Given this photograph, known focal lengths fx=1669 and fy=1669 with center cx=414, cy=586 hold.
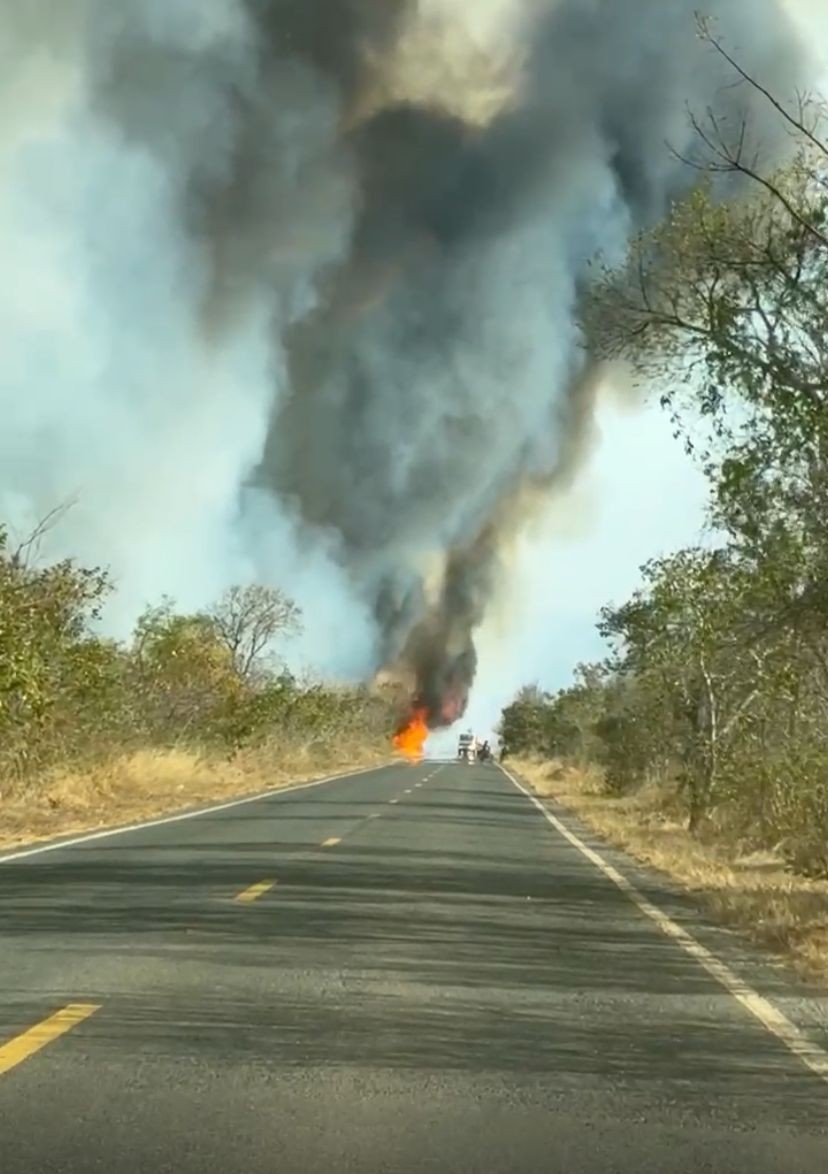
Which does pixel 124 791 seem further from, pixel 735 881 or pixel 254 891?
pixel 254 891

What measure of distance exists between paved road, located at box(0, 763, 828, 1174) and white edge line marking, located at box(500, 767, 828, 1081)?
119 millimetres

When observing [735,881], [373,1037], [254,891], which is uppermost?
[735,881]

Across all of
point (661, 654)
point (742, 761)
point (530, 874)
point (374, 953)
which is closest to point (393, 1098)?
point (374, 953)

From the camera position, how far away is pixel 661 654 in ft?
107

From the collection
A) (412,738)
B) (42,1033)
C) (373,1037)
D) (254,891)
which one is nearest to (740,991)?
(373,1037)

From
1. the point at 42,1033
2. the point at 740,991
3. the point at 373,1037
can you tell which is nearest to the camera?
the point at 42,1033

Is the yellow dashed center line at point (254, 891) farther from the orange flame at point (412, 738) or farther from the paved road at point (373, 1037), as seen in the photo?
the orange flame at point (412, 738)

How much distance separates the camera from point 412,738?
124 metres

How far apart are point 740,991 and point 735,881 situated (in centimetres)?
856

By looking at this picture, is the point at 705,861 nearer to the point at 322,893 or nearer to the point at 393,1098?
the point at 322,893

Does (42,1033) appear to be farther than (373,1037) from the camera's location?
No

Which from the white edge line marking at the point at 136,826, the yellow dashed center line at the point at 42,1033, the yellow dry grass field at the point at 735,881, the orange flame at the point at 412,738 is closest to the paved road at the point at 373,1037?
the yellow dashed center line at the point at 42,1033

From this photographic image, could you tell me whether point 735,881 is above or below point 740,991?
above

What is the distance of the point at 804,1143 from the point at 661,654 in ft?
85.6
